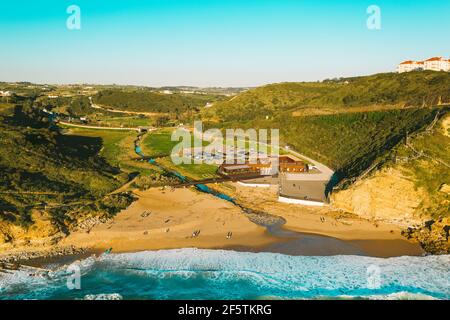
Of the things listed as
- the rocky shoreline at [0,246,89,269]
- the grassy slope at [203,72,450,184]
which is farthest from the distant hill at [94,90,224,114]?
the rocky shoreline at [0,246,89,269]

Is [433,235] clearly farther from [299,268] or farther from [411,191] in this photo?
[299,268]

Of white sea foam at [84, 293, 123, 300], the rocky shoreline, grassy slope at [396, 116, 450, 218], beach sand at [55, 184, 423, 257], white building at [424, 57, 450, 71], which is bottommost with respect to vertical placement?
white sea foam at [84, 293, 123, 300]

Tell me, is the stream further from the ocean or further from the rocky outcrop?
the rocky outcrop

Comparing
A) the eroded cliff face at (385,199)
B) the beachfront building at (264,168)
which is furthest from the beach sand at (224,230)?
the beachfront building at (264,168)

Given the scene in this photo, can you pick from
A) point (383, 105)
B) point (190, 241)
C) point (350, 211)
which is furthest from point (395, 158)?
point (383, 105)

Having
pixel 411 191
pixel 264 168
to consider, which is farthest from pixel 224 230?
pixel 264 168
